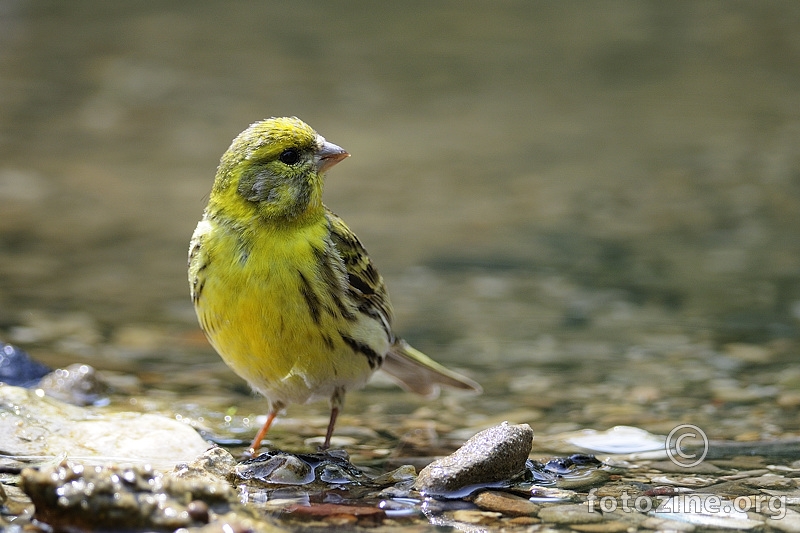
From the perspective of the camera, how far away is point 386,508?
3721 mm

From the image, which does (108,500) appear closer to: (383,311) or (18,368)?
(383,311)

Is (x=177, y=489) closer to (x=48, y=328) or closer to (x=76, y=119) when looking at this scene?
(x=48, y=328)

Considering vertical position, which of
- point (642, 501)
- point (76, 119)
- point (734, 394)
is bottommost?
point (642, 501)

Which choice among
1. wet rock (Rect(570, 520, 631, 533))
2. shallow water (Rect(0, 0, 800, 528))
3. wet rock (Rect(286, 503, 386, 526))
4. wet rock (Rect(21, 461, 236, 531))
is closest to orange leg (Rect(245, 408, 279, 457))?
shallow water (Rect(0, 0, 800, 528))

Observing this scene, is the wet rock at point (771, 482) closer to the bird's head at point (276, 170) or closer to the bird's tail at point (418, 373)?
the bird's tail at point (418, 373)

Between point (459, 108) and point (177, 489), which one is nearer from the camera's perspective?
point (177, 489)

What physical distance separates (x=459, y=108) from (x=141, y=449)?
9506 millimetres

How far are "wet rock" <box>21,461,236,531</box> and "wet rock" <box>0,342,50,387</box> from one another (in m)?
2.08

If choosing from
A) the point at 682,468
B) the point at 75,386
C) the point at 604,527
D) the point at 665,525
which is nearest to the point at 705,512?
the point at 665,525

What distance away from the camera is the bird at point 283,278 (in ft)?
13.2

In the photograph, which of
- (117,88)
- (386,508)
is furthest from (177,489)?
(117,88)

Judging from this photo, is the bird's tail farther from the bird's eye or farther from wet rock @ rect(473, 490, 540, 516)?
→ wet rock @ rect(473, 490, 540, 516)

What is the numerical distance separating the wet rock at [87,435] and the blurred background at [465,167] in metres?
1.45

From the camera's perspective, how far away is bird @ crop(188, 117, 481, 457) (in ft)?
13.2
